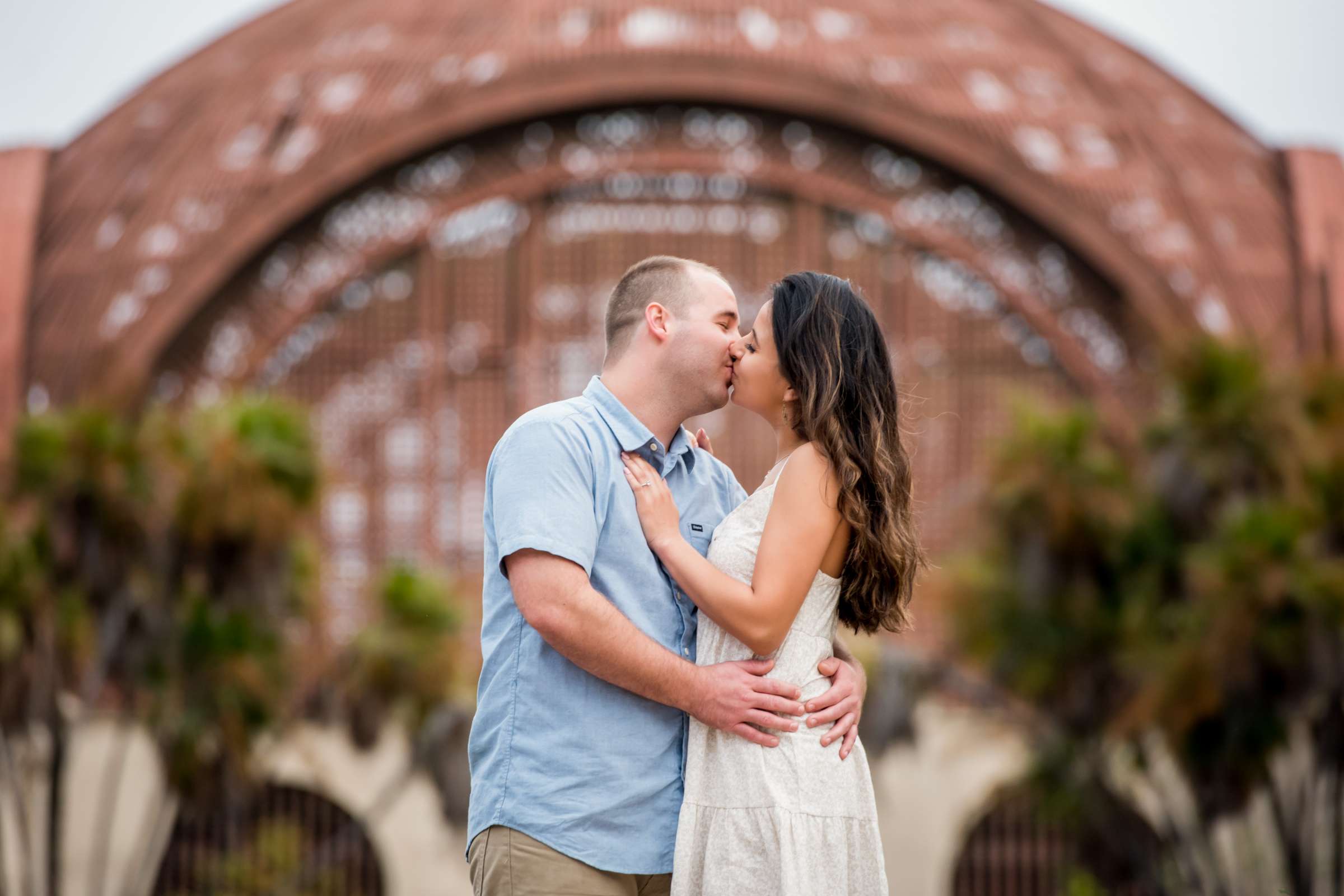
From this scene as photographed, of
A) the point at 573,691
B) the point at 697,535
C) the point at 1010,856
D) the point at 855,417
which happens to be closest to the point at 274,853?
the point at 1010,856

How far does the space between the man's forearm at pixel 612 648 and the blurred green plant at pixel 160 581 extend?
7.54 meters

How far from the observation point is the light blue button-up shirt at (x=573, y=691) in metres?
2.58

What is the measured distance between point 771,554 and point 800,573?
0.22 ft

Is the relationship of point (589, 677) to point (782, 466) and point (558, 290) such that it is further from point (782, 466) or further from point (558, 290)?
point (558, 290)

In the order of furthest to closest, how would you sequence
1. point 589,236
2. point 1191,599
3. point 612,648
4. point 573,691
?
point 589,236, point 1191,599, point 573,691, point 612,648

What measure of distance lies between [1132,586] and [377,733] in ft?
20.1

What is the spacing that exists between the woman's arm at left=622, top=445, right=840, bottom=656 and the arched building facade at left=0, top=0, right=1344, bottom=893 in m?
9.19


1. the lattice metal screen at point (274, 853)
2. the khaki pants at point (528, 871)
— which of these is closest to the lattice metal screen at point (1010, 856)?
the lattice metal screen at point (274, 853)

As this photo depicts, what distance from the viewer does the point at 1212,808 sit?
8789 mm

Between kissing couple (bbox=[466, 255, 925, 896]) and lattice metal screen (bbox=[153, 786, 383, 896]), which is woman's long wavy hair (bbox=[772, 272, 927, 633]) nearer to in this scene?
kissing couple (bbox=[466, 255, 925, 896])

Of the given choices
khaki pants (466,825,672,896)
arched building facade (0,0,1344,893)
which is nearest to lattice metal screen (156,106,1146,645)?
arched building facade (0,0,1344,893)

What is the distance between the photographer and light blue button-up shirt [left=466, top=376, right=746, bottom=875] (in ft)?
8.47

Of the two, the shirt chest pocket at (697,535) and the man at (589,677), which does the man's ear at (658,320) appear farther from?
the shirt chest pocket at (697,535)

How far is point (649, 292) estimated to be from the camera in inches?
115
